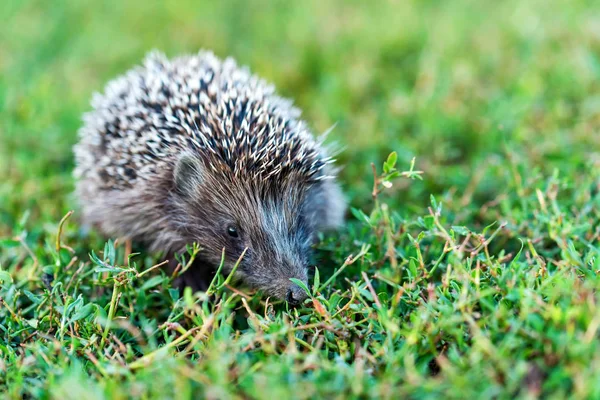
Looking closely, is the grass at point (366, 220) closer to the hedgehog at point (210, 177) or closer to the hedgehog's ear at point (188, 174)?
the hedgehog at point (210, 177)

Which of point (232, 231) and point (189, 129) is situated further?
point (189, 129)

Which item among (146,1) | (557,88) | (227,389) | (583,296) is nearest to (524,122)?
(557,88)

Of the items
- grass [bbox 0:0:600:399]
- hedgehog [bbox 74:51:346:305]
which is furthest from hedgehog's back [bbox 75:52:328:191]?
grass [bbox 0:0:600:399]

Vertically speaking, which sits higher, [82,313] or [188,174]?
[188,174]

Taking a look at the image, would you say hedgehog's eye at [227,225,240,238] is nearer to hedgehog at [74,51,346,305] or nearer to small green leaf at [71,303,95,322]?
hedgehog at [74,51,346,305]

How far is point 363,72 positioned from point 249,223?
305 centimetres

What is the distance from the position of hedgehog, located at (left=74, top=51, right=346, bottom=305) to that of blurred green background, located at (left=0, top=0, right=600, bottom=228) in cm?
76

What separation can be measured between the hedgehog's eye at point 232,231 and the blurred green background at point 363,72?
1.38 metres

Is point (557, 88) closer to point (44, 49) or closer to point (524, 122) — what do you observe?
point (524, 122)

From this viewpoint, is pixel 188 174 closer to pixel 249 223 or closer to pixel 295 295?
pixel 249 223

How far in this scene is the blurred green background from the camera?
16.5 ft

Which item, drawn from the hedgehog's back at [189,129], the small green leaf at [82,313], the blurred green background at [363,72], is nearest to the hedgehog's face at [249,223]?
the hedgehog's back at [189,129]

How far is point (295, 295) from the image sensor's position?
3.33m

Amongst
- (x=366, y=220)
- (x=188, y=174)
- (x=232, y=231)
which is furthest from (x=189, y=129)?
(x=366, y=220)
